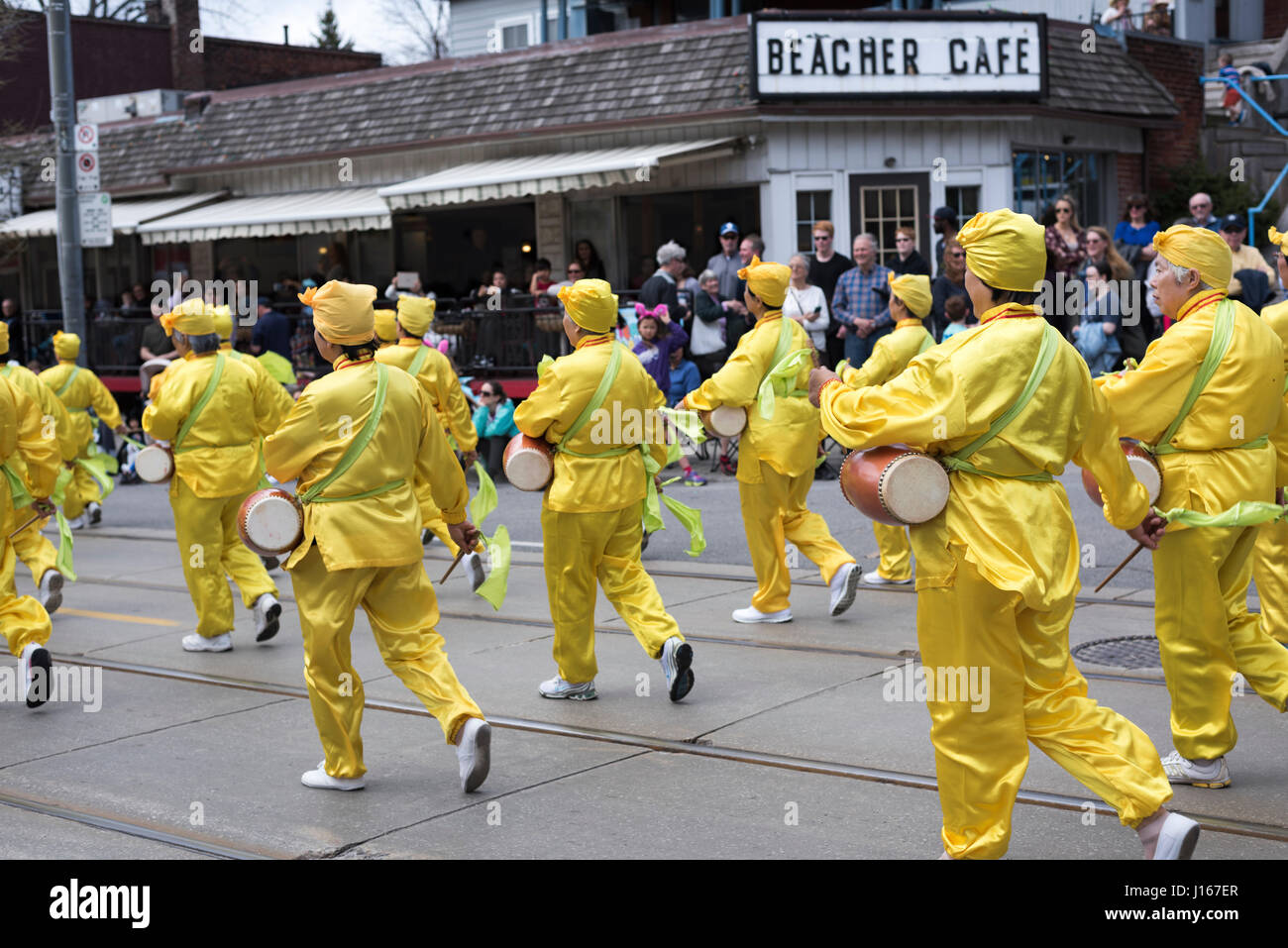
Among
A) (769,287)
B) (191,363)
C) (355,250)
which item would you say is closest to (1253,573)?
(769,287)

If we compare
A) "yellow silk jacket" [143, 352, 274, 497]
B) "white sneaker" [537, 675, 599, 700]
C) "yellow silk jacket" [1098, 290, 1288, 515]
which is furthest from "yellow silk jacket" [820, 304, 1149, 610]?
"yellow silk jacket" [143, 352, 274, 497]

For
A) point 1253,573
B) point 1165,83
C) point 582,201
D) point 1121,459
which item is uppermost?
point 1165,83

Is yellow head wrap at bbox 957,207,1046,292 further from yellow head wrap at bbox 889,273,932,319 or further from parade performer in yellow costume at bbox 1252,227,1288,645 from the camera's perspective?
yellow head wrap at bbox 889,273,932,319

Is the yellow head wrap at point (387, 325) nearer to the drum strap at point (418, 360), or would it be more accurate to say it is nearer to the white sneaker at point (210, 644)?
the drum strap at point (418, 360)

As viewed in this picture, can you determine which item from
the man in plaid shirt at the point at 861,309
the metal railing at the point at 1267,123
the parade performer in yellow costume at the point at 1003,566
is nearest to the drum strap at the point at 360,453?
the parade performer in yellow costume at the point at 1003,566

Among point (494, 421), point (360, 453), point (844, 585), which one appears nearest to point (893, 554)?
point (844, 585)

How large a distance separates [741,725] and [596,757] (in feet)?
2.34

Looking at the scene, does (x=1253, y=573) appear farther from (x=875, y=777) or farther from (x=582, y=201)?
(x=582, y=201)

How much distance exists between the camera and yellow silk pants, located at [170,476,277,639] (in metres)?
8.21

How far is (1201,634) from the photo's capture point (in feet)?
17.5

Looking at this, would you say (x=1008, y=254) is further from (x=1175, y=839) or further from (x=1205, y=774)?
(x=1205, y=774)

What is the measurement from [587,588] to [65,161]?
10838mm

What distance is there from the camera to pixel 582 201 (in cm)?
1919

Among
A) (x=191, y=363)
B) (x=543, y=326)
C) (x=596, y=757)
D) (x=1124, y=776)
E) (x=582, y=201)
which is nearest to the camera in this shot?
(x=1124, y=776)
